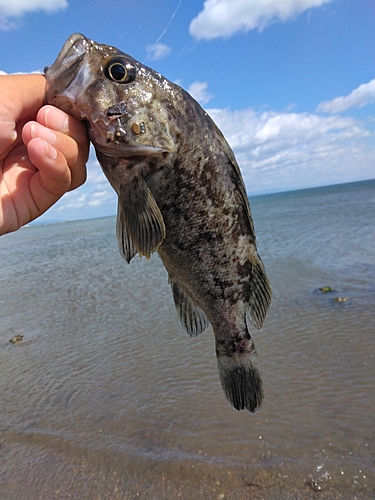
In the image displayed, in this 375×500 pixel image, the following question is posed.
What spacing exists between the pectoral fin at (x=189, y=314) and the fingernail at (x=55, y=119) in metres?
1.50

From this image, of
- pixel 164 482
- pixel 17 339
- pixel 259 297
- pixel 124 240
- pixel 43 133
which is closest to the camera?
pixel 43 133

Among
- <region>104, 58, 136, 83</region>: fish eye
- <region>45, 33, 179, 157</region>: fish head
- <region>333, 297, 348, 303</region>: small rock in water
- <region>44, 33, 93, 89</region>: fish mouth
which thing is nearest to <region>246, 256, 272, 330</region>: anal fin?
<region>45, 33, 179, 157</region>: fish head

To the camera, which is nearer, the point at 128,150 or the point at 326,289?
the point at 128,150

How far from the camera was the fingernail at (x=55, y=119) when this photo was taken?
2021 mm

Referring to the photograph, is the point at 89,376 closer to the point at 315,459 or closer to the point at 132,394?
the point at 132,394

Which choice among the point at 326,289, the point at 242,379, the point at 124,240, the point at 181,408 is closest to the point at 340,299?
the point at 326,289

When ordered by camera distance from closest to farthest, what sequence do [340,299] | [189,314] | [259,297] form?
[259,297] → [189,314] → [340,299]

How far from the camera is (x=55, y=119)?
6.68 ft

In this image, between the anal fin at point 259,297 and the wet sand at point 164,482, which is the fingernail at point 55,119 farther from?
the wet sand at point 164,482

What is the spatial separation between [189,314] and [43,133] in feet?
5.88

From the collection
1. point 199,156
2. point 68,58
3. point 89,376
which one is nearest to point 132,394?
point 89,376

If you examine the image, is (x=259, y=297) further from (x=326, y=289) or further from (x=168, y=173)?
(x=326, y=289)

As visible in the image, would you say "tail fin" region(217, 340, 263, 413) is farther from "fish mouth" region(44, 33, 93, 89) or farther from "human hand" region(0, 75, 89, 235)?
"fish mouth" region(44, 33, 93, 89)

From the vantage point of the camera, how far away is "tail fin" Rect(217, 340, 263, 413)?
289 cm
